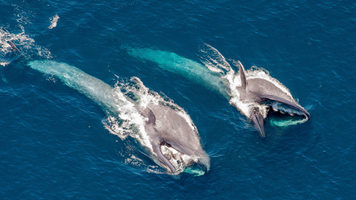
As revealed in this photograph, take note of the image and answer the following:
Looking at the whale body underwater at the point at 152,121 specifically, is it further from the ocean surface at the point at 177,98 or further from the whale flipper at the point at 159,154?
the ocean surface at the point at 177,98

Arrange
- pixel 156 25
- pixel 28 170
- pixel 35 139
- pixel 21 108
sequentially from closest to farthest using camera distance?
pixel 28 170 → pixel 35 139 → pixel 21 108 → pixel 156 25

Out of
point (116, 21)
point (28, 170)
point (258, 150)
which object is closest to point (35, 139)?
point (28, 170)

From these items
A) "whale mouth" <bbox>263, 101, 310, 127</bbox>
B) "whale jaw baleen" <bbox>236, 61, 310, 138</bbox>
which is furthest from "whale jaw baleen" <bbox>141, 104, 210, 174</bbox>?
"whale mouth" <bbox>263, 101, 310, 127</bbox>

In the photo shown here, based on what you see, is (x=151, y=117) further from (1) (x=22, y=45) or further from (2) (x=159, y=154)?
(1) (x=22, y=45)

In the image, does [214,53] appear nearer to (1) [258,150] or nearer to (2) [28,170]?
(1) [258,150]

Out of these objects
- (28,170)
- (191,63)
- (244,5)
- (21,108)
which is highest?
(244,5)

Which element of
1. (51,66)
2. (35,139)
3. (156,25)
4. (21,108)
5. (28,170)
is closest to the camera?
(28,170)
